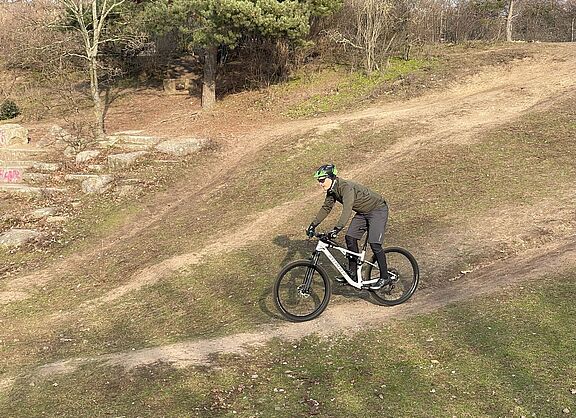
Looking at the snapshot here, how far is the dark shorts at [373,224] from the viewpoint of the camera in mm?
7379

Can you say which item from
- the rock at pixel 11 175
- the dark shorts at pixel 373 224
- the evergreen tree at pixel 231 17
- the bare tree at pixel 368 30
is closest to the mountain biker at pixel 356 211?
the dark shorts at pixel 373 224

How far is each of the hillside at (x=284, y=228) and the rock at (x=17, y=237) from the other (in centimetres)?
97

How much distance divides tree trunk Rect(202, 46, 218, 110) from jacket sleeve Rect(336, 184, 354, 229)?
701 inches

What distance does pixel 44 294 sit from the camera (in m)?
9.99

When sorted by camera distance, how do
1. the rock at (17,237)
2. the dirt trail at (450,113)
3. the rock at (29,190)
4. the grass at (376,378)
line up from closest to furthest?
the grass at (376,378)
the rock at (17,237)
the rock at (29,190)
the dirt trail at (450,113)

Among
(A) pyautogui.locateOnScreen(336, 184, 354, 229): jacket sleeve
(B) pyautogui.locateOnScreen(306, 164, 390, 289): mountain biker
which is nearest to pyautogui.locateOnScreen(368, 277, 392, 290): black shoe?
(B) pyautogui.locateOnScreen(306, 164, 390, 289): mountain biker

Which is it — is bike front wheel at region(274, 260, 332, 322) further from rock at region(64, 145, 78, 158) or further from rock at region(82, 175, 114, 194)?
rock at region(64, 145, 78, 158)

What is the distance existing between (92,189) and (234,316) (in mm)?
9101

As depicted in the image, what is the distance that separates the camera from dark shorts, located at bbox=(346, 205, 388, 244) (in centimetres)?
738

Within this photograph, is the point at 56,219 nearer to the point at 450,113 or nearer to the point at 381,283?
the point at 381,283

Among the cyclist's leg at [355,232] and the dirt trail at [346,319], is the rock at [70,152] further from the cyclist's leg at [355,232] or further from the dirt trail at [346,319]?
the cyclist's leg at [355,232]

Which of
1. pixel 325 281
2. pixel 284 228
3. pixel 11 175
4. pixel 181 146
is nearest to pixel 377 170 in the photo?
pixel 284 228

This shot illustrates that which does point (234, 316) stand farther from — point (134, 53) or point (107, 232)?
point (134, 53)

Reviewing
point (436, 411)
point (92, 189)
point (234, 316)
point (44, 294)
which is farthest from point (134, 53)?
point (436, 411)
